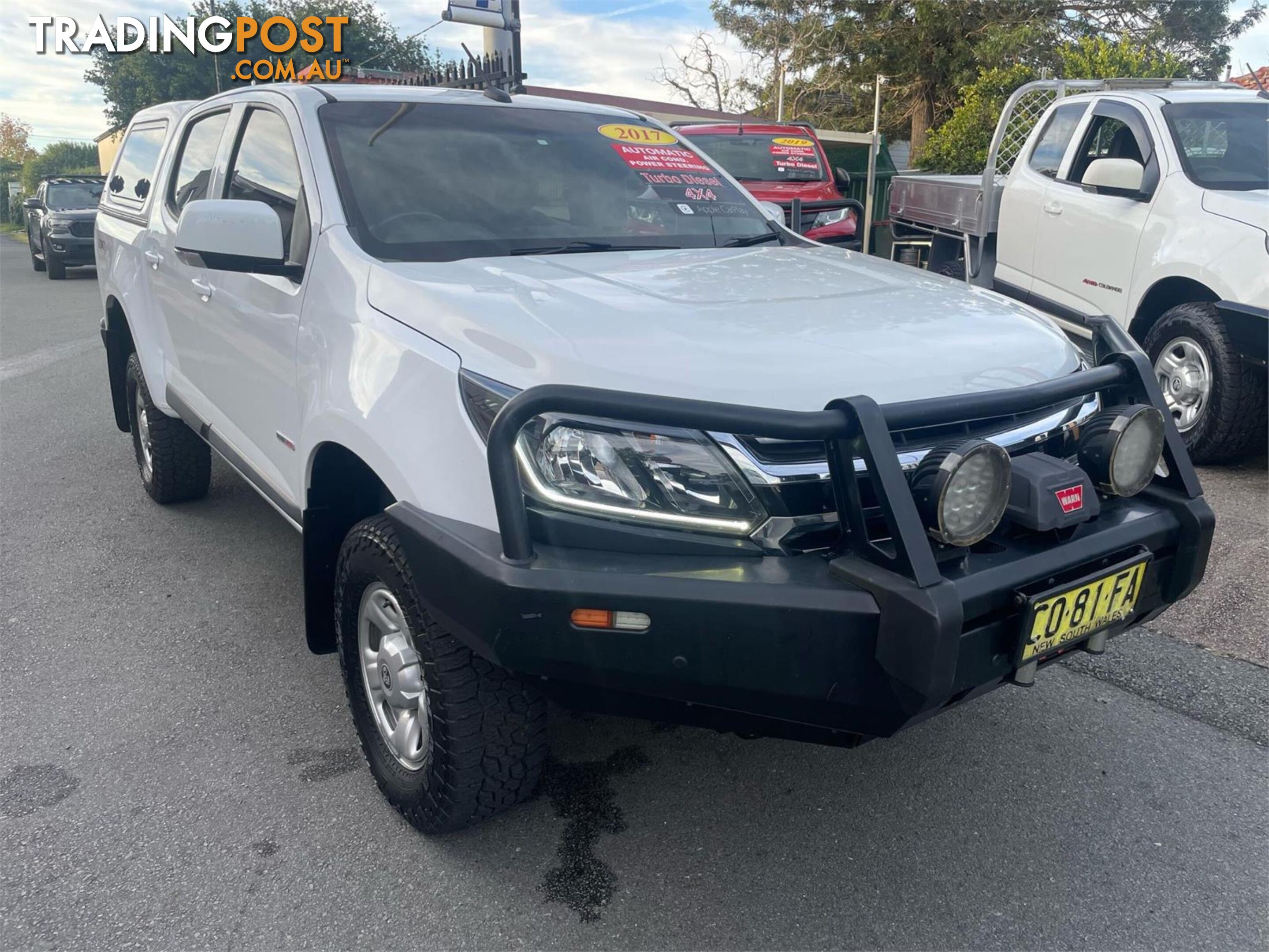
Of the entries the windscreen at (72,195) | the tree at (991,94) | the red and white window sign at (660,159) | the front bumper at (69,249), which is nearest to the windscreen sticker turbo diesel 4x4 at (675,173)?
the red and white window sign at (660,159)

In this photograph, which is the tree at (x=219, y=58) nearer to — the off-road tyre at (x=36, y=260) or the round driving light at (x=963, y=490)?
the off-road tyre at (x=36, y=260)

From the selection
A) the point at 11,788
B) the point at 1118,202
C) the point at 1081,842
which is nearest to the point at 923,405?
the point at 1081,842

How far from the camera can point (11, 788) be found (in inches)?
102

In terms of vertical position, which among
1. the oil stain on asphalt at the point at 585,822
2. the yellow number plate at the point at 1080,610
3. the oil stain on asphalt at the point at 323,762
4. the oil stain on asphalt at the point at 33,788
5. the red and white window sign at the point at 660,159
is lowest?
the oil stain on asphalt at the point at 323,762

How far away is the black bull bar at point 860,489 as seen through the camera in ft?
5.81

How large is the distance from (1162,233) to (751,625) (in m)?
4.48

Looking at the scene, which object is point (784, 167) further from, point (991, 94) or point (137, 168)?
point (991, 94)

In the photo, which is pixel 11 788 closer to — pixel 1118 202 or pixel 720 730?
pixel 720 730

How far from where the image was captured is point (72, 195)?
1912cm

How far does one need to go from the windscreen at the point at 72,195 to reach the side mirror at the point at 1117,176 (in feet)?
59.6

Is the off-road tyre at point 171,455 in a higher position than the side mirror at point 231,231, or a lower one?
lower

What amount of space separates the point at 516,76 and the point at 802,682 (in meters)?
2.94

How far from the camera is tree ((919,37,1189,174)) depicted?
1456 cm

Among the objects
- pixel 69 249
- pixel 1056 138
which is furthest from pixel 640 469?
pixel 69 249
